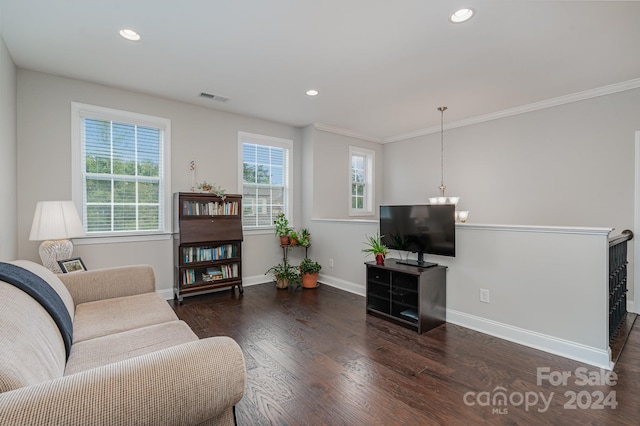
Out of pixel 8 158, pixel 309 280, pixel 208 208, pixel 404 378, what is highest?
pixel 8 158

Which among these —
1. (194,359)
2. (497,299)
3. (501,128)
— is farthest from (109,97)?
(501,128)

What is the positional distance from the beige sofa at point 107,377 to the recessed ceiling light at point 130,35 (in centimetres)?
219

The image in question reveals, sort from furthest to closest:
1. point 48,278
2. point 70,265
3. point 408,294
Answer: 1. point 408,294
2. point 70,265
3. point 48,278

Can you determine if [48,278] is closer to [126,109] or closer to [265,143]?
[126,109]

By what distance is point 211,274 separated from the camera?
420 cm

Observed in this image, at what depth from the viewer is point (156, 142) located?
13.2 feet

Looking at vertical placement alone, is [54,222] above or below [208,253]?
above

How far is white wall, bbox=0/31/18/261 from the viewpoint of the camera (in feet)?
8.55

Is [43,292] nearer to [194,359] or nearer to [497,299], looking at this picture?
[194,359]

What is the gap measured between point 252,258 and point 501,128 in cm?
430

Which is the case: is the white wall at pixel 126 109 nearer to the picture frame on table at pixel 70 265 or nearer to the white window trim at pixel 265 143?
the white window trim at pixel 265 143

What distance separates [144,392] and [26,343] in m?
0.57

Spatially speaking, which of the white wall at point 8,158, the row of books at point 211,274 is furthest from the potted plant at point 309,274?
the white wall at point 8,158

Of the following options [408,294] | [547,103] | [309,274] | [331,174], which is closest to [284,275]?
[309,274]
